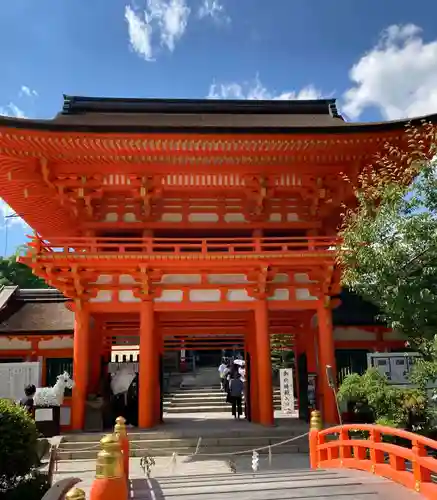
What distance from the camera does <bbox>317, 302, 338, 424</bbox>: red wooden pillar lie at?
14.4 m

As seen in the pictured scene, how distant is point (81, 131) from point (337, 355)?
10779 millimetres

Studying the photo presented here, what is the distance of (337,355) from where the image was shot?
16.4 m

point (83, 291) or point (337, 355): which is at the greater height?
point (83, 291)

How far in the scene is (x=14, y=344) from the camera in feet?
58.8

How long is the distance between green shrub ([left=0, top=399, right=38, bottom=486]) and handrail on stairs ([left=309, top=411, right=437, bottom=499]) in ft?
16.5

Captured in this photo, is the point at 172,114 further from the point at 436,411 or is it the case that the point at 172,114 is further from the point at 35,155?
the point at 436,411

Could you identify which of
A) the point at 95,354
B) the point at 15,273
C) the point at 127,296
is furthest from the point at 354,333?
the point at 15,273

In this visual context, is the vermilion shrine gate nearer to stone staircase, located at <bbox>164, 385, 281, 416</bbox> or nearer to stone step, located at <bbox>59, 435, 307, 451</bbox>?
stone step, located at <bbox>59, 435, 307, 451</bbox>

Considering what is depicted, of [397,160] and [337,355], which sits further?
[337,355]

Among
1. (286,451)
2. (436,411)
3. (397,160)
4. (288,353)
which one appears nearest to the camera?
(436,411)

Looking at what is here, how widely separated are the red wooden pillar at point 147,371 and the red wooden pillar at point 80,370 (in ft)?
5.55

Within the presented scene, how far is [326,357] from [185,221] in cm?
618

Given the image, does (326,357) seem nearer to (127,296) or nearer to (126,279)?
(127,296)

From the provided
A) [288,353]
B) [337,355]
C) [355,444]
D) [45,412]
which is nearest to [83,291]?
[45,412]
